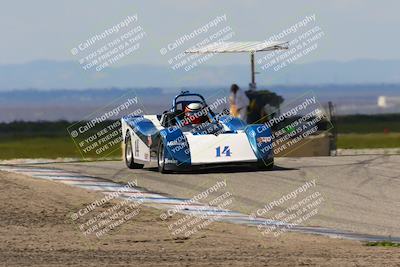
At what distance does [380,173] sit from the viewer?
22.4 m

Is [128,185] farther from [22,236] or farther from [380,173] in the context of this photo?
[22,236]

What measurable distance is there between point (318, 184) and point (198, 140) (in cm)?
298

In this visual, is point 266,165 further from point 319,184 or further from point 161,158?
point 319,184

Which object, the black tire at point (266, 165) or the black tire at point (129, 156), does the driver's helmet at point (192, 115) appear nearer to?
the black tire at point (266, 165)

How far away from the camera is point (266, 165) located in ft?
74.5

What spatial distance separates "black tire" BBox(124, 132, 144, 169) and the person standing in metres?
3.41

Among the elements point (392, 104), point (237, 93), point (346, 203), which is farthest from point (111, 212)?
point (392, 104)

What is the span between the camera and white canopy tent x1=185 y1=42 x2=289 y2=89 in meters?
26.7

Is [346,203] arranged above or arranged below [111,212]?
below

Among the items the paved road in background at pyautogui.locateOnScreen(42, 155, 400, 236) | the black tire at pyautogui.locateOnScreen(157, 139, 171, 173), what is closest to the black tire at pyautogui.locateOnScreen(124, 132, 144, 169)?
the paved road in background at pyautogui.locateOnScreen(42, 155, 400, 236)

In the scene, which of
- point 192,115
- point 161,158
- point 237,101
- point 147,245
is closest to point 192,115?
point 192,115

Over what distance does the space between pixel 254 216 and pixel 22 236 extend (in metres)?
3.84

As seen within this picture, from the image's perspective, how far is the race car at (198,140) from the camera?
22.2m

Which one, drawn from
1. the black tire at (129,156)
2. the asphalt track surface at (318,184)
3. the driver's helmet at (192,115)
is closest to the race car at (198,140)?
the driver's helmet at (192,115)
